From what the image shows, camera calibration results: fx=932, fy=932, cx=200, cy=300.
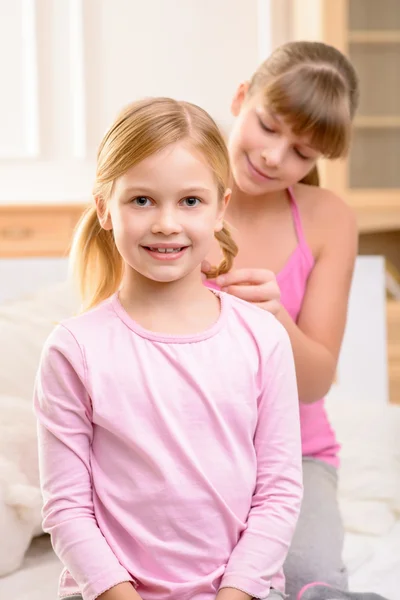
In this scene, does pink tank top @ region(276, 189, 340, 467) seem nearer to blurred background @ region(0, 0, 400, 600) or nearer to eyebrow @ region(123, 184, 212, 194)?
eyebrow @ region(123, 184, 212, 194)

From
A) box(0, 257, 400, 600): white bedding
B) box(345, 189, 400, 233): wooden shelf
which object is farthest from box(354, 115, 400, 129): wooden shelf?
box(0, 257, 400, 600): white bedding

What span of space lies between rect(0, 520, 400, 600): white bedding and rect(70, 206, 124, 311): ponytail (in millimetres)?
400

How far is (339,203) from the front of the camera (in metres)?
1.48

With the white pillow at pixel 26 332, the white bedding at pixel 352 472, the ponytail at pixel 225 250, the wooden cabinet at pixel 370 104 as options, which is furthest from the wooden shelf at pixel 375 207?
the ponytail at pixel 225 250

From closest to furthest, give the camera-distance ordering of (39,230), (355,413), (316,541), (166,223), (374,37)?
(166,223) → (316,541) → (355,413) → (374,37) → (39,230)

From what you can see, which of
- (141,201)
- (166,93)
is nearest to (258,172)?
(141,201)

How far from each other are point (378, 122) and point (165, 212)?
2602 millimetres

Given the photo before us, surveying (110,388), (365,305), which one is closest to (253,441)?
(110,388)

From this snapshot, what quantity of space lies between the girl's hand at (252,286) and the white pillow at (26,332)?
492mm

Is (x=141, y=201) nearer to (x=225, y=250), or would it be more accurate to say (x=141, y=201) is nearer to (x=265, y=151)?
(x=225, y=250)

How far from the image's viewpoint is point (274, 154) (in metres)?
1.25

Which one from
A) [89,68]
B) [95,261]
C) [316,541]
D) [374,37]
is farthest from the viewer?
[89,68]

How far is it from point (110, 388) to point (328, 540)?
47cm

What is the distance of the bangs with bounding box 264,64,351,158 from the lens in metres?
1.25
